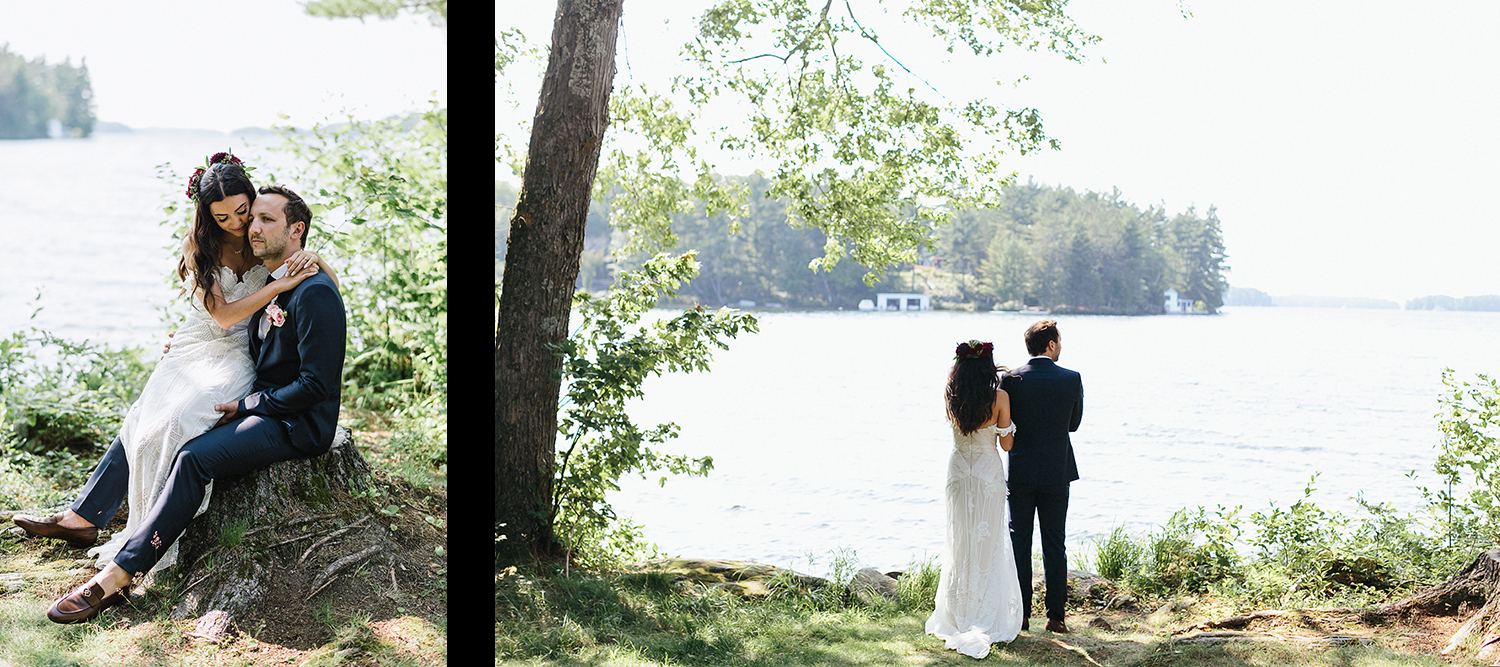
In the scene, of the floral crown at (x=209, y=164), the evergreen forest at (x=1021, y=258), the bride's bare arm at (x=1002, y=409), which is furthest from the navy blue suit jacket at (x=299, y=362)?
the evergreen forest at (x=1021, y=258)

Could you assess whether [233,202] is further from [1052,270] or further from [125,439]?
[1052,270]

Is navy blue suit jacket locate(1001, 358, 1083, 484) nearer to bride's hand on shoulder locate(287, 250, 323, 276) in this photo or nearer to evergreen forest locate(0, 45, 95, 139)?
bride's hand on shoulder locate(287, 250, 323, 276)

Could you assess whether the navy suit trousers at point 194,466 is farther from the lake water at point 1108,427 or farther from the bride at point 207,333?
the lake water at point 1108,427

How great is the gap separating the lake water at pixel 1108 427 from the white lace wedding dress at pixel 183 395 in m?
3.20

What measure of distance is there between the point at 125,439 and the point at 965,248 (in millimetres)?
10591

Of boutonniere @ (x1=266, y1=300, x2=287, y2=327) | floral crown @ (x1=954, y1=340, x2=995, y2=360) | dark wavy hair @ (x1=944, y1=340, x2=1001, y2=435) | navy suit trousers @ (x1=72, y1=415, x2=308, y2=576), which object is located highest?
boutonniere @ (x1=266, y1=300, x2=287, y2=327)

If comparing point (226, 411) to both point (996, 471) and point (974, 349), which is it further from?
point (996, 471)

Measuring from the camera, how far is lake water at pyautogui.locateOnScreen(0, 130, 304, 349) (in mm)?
4875

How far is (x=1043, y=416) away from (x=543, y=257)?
2375 millimetres

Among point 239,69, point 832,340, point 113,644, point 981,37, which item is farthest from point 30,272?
point 832,340

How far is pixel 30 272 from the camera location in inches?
191

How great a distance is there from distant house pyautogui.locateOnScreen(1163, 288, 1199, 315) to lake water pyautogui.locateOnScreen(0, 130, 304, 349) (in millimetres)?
10865

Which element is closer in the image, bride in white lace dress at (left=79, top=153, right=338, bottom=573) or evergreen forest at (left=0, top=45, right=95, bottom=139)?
bride in white lace dress at (left=79, top=153, right=338, bottom=573)

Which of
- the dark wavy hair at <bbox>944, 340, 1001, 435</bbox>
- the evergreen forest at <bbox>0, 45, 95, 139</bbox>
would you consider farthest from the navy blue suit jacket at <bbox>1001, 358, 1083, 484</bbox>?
the evergreen forest at <bbox>0, 45, 95, 139</bbox>
